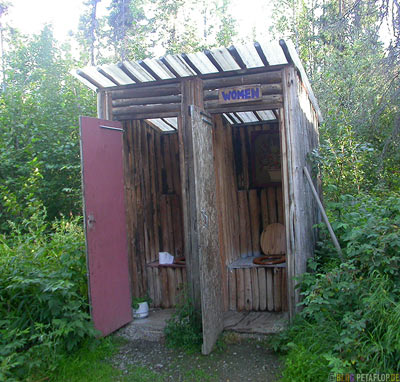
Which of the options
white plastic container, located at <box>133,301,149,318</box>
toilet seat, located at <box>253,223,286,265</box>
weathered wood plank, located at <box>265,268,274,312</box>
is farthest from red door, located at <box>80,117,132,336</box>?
toilet seat, located at <box>253,223,286,265</box>

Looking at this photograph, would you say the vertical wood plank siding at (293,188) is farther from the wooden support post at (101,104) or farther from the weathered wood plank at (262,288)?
the wooden support post at (101,104)

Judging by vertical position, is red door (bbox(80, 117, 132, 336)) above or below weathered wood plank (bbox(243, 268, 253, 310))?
above

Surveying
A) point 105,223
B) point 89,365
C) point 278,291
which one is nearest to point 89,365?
point 89,365

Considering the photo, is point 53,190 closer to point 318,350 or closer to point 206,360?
point 206,360

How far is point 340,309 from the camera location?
3.83 metres

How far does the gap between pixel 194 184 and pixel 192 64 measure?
4.45 ft

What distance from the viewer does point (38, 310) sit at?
4137 mm

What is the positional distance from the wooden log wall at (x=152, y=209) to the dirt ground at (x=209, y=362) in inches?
43.5

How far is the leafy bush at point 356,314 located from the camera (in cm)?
315

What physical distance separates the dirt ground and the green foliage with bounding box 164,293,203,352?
0.10 meters

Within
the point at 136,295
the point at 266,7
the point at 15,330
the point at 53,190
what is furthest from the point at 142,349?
the point at 266,7

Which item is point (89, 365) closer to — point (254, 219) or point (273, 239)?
point (273, 239)

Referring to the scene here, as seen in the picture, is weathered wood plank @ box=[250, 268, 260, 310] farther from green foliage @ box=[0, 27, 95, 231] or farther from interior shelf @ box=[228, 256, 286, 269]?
green foliage @ box=[0, 27, 95, 231]

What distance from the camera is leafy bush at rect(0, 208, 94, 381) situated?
3.73 m
